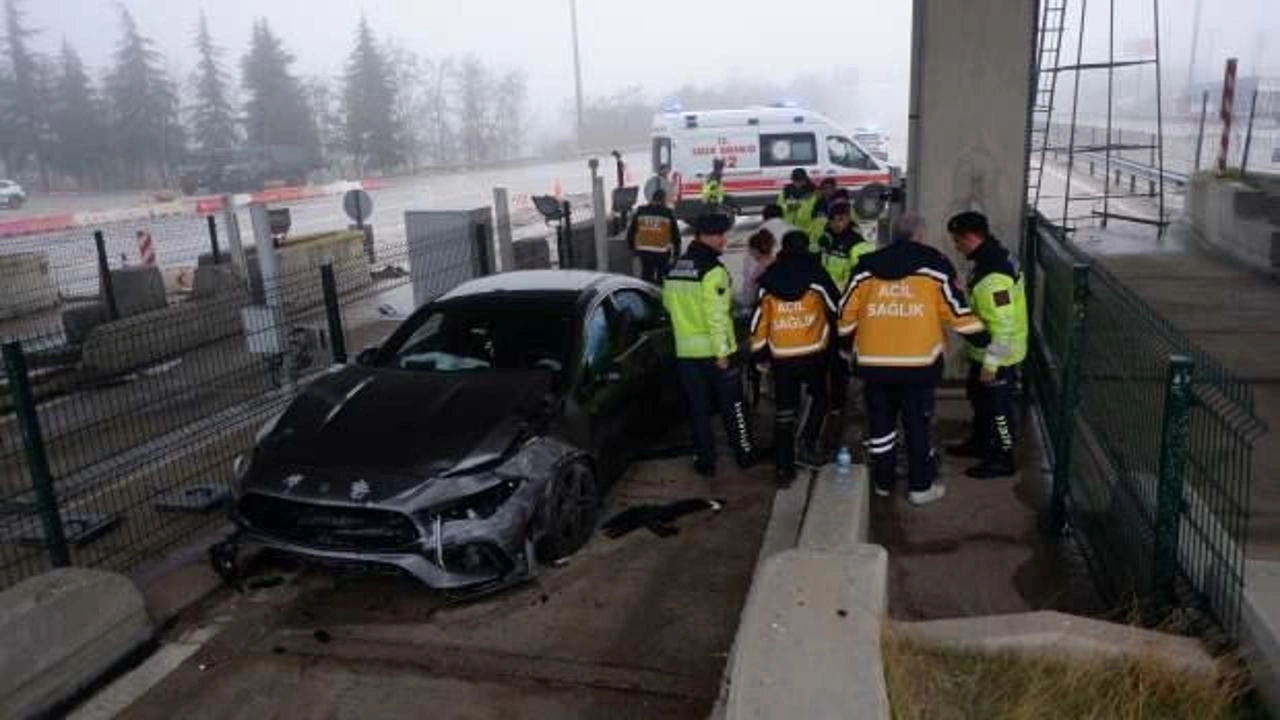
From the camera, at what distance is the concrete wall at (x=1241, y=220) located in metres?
13.8

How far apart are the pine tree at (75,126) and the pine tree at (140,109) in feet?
3.37

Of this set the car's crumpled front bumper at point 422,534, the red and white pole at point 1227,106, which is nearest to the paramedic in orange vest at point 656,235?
the car's crumpled front bumper at point 422,534

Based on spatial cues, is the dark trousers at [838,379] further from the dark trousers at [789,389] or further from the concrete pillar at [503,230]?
the concrete pillar at [503,230]

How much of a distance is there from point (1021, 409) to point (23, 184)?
67.3 metres

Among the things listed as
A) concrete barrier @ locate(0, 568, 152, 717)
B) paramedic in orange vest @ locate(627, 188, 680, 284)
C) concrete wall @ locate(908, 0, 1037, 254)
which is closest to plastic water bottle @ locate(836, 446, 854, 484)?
concrete barrier @ locate(0, 568, 152, 717)

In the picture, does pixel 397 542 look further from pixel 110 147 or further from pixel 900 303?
pixel 110 147

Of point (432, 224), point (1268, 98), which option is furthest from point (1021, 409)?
point (1268, 98)

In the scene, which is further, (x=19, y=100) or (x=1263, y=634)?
(x=19, y=100)

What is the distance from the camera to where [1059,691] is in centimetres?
379

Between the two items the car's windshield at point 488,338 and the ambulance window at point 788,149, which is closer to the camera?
the car's windshield at point 488,338

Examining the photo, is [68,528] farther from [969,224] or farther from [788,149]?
[788,149]

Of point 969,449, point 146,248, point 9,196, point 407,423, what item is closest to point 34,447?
point 407,423

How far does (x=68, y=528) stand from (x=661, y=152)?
21.0 m

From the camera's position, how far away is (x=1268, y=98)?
70.1 ft
